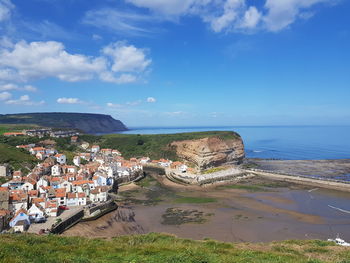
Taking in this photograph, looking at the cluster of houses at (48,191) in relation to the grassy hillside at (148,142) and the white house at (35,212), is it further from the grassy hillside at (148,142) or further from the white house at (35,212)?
the grassy hillside at (148,142)

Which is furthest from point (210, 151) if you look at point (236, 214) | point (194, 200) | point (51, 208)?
point (51, 208)

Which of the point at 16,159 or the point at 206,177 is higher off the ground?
the point at 16,159

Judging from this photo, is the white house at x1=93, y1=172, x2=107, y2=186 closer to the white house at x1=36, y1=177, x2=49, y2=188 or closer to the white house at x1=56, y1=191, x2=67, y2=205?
the white house at x1=36, y1=177, x2=49, y2=188

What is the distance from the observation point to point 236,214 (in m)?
30.3

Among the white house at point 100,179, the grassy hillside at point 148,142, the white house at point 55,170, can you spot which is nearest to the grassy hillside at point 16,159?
the white house at point 55,170

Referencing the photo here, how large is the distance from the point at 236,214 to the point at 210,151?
121 feet

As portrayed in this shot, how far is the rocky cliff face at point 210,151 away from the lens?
6600 cm

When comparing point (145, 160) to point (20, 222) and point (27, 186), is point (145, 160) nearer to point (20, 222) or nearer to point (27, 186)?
point (27, 186)

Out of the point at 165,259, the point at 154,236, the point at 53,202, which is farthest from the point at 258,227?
the point at 53,202

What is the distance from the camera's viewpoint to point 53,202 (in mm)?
28344

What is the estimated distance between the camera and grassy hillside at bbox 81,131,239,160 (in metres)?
76.8

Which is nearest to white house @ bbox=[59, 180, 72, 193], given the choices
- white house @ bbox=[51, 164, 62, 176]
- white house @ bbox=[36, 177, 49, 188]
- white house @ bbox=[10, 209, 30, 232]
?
white house @ bbox=[36, 177, 49, 188]

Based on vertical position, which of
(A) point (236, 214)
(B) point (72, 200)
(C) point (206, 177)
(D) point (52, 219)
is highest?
(B) point (72, 200)

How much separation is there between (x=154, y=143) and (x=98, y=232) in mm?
59181
